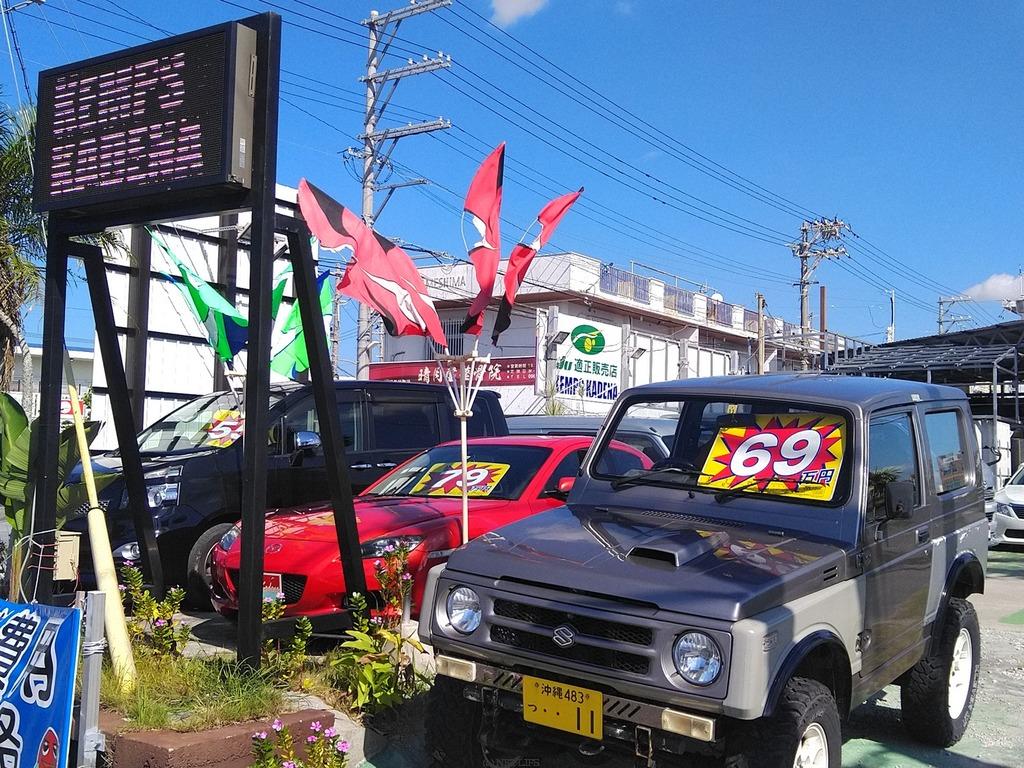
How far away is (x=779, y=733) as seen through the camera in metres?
3.49

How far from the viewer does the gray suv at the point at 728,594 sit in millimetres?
3510

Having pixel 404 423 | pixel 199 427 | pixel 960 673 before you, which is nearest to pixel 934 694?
pixel 960 673

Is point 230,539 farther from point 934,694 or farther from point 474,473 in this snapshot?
point 934,694

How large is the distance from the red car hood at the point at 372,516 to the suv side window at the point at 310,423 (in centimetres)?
135

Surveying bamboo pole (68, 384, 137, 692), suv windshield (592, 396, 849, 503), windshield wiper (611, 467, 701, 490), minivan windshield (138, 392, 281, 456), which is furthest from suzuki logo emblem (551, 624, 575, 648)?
minivan windshield (138, 392, 281, 456)

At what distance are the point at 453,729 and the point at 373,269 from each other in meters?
3.11

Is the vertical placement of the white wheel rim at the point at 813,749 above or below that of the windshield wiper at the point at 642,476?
below

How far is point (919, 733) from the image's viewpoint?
5.26 m

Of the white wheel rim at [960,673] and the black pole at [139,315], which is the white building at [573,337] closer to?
the black pole at [139,315]

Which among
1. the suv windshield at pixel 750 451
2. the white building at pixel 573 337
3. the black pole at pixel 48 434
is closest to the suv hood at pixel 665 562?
the suv windshield at pixel 750 451

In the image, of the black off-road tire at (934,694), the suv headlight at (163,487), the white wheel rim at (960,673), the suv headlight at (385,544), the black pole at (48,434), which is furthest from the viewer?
the suv headlight at (163,487)

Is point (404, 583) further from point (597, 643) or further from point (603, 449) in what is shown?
point (597, 643)

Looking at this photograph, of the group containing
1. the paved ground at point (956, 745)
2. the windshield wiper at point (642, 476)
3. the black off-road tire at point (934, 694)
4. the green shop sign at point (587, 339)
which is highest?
the green shop sign at point (587, 339)

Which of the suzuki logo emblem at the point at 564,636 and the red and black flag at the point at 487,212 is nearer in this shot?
the suzuki logo emblem at the point at 564,636
